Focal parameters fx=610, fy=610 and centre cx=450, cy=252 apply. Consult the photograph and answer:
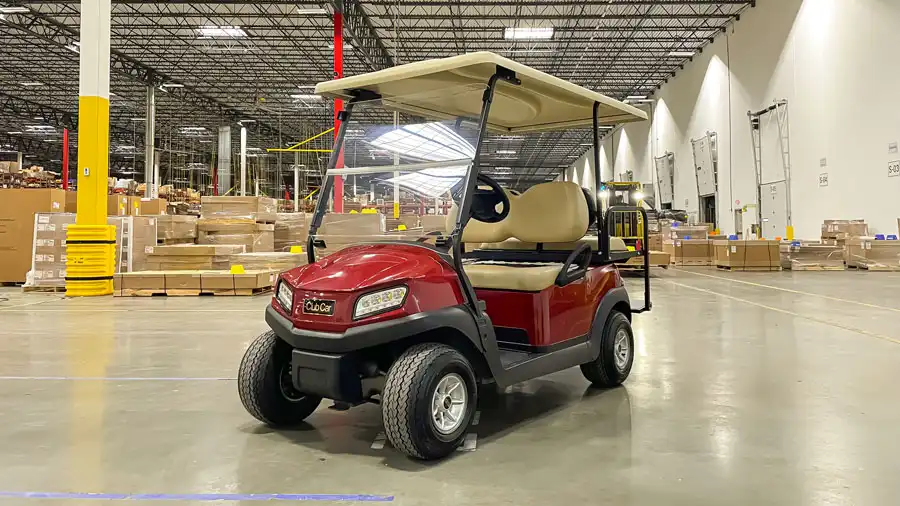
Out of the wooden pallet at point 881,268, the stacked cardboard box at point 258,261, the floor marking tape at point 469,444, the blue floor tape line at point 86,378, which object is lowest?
the floor marking tape at point 469,444

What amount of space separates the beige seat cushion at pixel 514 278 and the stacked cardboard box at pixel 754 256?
46.0ft

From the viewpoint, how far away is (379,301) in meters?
2.71

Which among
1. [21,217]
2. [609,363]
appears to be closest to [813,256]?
[609,363]

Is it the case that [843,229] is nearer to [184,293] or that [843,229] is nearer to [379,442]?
[184,293]

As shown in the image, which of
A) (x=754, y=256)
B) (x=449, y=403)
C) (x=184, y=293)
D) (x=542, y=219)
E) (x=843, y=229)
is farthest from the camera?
(x=754, y=256)

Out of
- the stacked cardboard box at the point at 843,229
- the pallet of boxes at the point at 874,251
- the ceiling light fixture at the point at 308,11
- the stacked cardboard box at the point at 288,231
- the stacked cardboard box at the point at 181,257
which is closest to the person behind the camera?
the stacked cardboard box at the point at 181,257

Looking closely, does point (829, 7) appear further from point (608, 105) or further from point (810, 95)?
point (608, 105)

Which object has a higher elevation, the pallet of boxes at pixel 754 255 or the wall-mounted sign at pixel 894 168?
the wall-mounted sign at pixel 894 168

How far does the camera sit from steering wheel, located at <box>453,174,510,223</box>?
3738 millimetres

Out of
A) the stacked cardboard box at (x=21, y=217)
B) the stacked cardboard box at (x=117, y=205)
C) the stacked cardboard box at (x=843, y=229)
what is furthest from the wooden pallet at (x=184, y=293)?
the stacked cardboard box at (x=843, y=229)

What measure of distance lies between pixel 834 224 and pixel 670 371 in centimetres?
1381

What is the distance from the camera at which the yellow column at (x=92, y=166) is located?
404 inches

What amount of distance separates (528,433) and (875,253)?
50.1 feet

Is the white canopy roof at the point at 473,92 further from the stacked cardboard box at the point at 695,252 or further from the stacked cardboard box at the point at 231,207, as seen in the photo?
the stacked cardboard box at the point at 695,252
